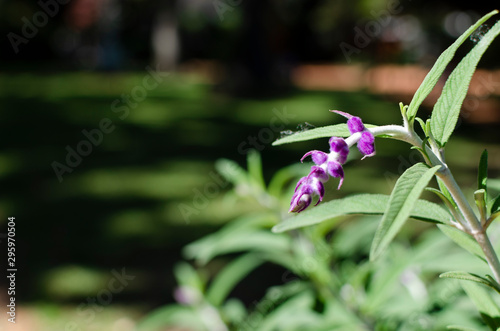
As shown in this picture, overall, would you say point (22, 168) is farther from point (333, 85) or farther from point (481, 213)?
point (333, 85)

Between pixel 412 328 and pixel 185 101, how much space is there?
13.5 meters

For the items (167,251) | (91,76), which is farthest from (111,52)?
(167,251)

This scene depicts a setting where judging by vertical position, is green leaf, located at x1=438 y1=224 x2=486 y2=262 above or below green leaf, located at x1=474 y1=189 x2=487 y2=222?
below

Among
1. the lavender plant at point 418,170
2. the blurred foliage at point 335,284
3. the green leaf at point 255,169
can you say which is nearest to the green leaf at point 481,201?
the lavender plant at point 418,170

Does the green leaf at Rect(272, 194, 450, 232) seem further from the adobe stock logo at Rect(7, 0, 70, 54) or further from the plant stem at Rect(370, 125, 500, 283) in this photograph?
the adobe stock logo at Rect(7, 0, 70, 54)

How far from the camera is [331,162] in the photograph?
674mm

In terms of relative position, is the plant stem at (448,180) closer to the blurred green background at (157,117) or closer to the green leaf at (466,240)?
the green leaf at (466,240)

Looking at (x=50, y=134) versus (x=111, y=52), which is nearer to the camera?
(x=50, y=134)

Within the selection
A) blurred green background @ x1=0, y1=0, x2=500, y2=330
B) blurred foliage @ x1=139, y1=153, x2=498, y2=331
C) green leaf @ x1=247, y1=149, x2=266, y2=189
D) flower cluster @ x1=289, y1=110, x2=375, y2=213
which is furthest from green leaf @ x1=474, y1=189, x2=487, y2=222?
blurred green background @ x1=0, y1=0, x2=500, y2=330

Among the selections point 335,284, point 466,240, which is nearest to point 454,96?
point 466,240

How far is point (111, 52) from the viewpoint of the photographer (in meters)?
22.1

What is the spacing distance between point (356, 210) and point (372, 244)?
0.61 ft

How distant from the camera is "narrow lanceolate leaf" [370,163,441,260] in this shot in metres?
0.64

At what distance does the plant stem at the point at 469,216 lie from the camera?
0.77 m
